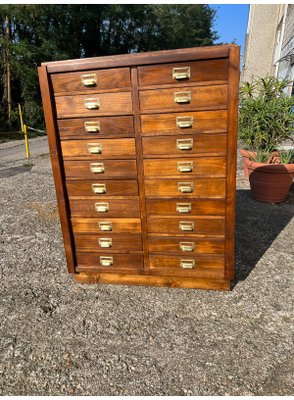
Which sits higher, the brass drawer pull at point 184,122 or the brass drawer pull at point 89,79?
the brass drawer pull at point 89,79

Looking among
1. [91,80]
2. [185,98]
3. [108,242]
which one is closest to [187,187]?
[185,98]

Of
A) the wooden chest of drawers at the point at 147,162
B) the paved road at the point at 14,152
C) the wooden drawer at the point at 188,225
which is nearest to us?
the wooden chest of drawers at the point at 147,162

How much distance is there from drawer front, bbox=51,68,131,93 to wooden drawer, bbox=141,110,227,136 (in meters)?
0.32

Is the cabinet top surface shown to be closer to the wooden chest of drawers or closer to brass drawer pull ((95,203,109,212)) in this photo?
the wooden chest of drawers

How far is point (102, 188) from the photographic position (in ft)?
8.15

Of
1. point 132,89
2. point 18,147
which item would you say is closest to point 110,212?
point 132,89

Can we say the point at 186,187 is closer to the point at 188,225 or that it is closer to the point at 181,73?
the point at 188,225

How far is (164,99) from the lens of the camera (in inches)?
84.7

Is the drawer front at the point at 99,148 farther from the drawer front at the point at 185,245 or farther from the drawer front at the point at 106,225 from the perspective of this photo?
the drawer front at the point at 185,245

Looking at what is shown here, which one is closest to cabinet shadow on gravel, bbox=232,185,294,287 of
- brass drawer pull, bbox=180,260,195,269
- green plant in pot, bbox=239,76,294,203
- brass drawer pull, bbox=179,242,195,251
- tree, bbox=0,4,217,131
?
green plant in pot, bbox=239,76,294,203

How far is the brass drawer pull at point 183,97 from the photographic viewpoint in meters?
2.10

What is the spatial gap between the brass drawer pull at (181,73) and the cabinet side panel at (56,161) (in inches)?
39.2

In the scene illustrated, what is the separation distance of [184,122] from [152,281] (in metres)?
1.49

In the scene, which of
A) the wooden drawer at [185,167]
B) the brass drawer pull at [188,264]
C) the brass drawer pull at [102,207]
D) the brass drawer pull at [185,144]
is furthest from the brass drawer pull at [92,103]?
the brass drawer pull at [188,264]
